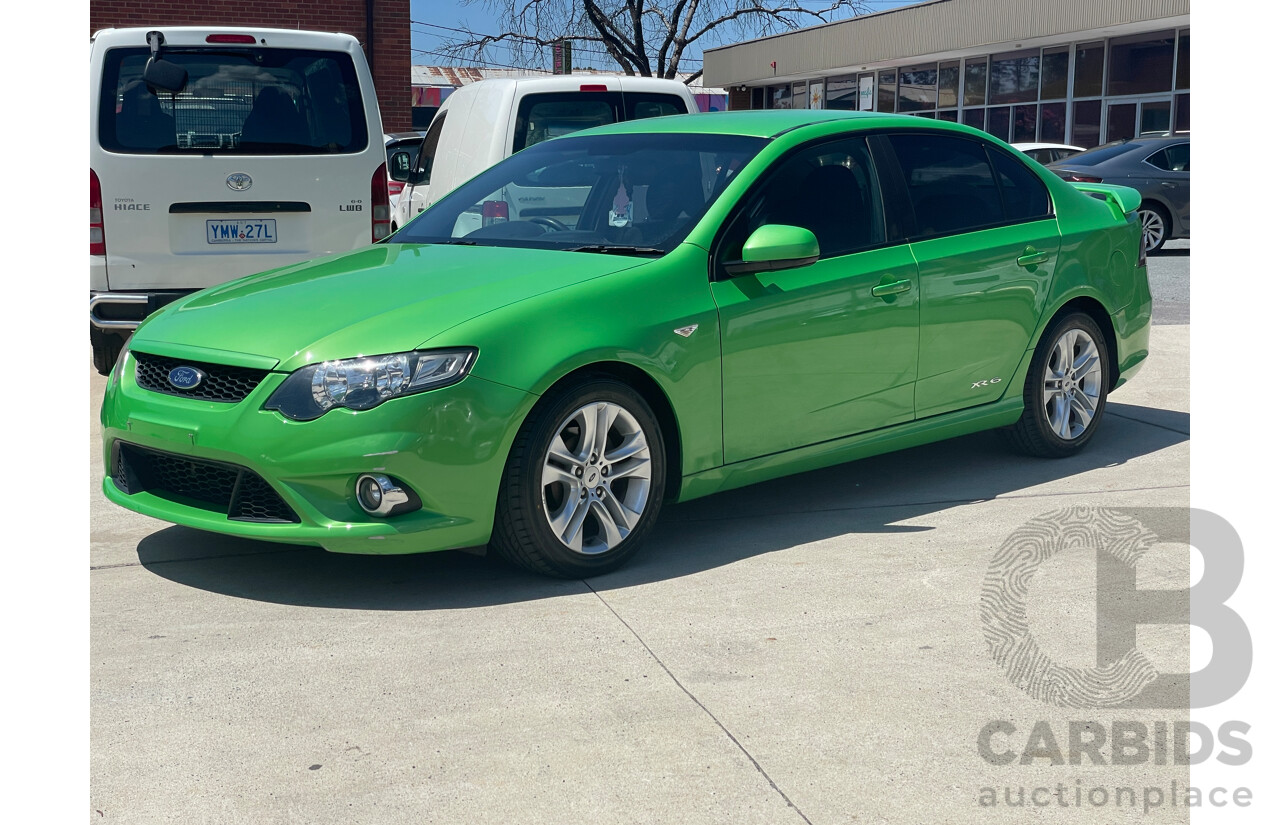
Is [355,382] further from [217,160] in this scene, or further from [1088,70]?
[1088,70]

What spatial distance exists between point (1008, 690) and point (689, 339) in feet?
5.72

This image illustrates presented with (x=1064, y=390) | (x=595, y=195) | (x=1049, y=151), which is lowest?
(x=1064, y=390)

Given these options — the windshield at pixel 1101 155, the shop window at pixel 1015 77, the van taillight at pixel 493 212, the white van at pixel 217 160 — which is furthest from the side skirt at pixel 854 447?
the shop window at pixel 1015 77

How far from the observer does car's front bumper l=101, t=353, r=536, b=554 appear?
427cm

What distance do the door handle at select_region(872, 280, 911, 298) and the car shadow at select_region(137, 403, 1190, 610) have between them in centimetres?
91

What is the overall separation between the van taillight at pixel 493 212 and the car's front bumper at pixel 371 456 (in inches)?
59.6

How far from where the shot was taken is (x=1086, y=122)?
29891 mm

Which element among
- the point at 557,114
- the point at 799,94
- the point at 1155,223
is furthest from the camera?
the point at 799,94

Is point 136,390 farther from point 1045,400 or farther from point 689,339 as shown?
point 1045,400

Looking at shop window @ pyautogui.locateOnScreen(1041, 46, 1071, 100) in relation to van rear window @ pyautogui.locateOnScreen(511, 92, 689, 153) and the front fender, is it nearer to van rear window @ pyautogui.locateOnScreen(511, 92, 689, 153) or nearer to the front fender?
van rear window @ pyautogui.locateOnScreen(511, 92, 689, 153)

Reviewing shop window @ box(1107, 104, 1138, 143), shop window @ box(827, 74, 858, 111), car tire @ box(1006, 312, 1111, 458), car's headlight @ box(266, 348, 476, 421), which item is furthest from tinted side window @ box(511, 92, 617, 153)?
shop window @ box(827, 74, 858, 111)

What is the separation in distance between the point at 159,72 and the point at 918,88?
3117 cm

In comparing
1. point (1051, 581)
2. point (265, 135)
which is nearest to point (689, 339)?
point (1051, 581)

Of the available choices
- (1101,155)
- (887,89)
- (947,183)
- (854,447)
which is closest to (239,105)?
(947,183)
